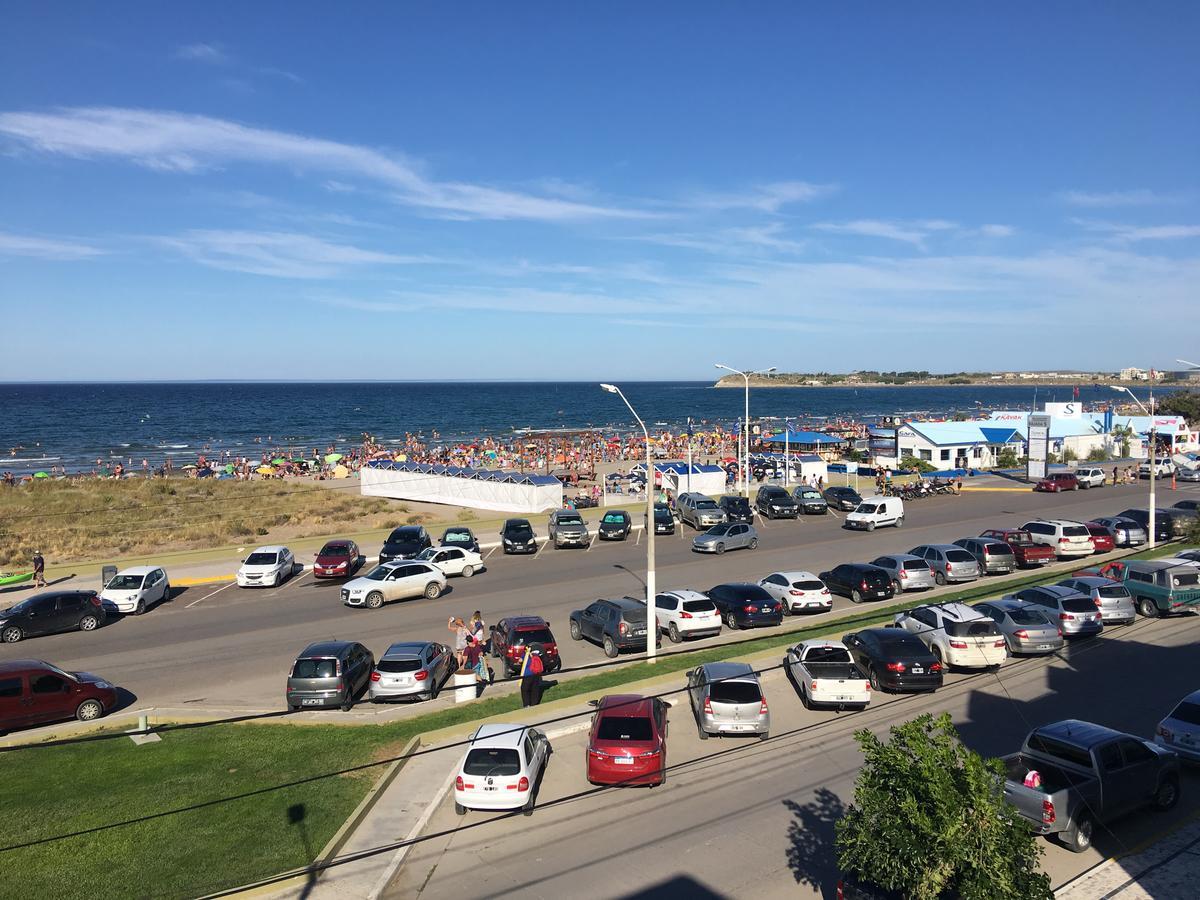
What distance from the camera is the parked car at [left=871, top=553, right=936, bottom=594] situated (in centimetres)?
2722

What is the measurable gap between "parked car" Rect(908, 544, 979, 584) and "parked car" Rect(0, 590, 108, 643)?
26.6 meters

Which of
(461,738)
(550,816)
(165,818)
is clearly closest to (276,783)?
(165,818)

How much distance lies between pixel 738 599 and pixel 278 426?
124 m

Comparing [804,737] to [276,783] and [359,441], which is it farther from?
[359,441]

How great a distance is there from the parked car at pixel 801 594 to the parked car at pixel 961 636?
451cm

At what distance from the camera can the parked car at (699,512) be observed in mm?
40125

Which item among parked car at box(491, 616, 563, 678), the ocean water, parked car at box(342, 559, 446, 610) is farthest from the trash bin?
the ocean water

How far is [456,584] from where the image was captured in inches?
1185

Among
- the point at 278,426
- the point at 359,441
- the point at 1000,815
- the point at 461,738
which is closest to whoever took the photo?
the point at 1000,815

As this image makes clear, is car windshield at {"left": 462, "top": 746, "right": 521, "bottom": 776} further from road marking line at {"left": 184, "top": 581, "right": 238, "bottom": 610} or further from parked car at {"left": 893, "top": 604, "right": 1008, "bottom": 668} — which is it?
road marking line at {"left": 184, "top": 581, "right": 238, "bottom": 610}

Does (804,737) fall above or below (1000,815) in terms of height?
below

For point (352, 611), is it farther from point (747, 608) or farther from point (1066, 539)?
point (1066, 539)

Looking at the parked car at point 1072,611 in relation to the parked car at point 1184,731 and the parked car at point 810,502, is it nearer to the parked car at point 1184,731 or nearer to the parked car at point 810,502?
the parked car at point 1184,731

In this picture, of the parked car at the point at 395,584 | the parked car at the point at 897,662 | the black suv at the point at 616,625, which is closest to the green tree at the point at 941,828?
the parked car at the point at 897,662
